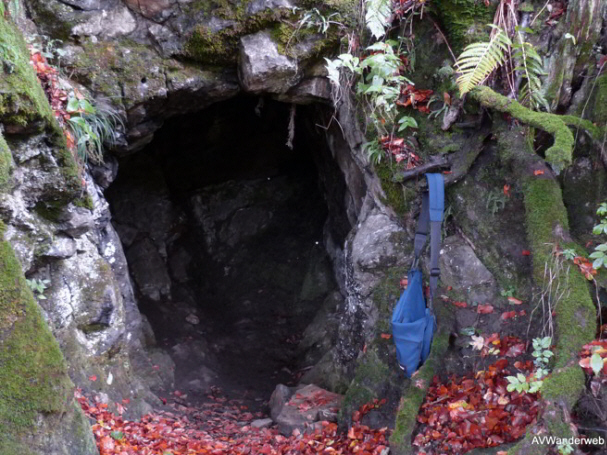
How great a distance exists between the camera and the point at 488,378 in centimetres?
390

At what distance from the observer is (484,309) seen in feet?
14.2

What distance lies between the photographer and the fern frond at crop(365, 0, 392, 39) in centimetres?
487

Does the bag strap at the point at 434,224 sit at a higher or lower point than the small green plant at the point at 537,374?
higher

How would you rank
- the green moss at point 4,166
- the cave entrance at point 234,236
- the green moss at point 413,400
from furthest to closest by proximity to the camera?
1. the cave entrance at point 234,236
2. the green moss at point 413,400
3. the green moss at point 4,166

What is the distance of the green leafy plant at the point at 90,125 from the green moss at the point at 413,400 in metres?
3.61

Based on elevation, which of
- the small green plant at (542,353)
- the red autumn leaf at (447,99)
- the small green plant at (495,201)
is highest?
the red autumn leaf at (447,99)

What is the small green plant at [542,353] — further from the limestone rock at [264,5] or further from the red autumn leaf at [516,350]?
the limestone rock at [264,5]

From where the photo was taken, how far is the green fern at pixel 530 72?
4.31m

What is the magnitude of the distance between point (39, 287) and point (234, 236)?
195 inches

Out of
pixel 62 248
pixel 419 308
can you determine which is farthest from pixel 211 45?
pixel 419 308

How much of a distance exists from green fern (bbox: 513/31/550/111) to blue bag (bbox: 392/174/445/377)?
39.7 inches

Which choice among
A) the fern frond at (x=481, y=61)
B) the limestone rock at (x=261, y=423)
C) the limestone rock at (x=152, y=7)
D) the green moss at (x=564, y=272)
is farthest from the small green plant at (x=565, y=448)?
the limestone rock at (x=152, y=7)

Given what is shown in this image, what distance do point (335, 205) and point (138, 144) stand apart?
307 centimetres

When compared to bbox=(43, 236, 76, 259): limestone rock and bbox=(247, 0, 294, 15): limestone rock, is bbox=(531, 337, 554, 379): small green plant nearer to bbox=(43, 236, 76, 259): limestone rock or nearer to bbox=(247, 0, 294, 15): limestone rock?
bbox=(43, 236, 76, 259): limestone rock
